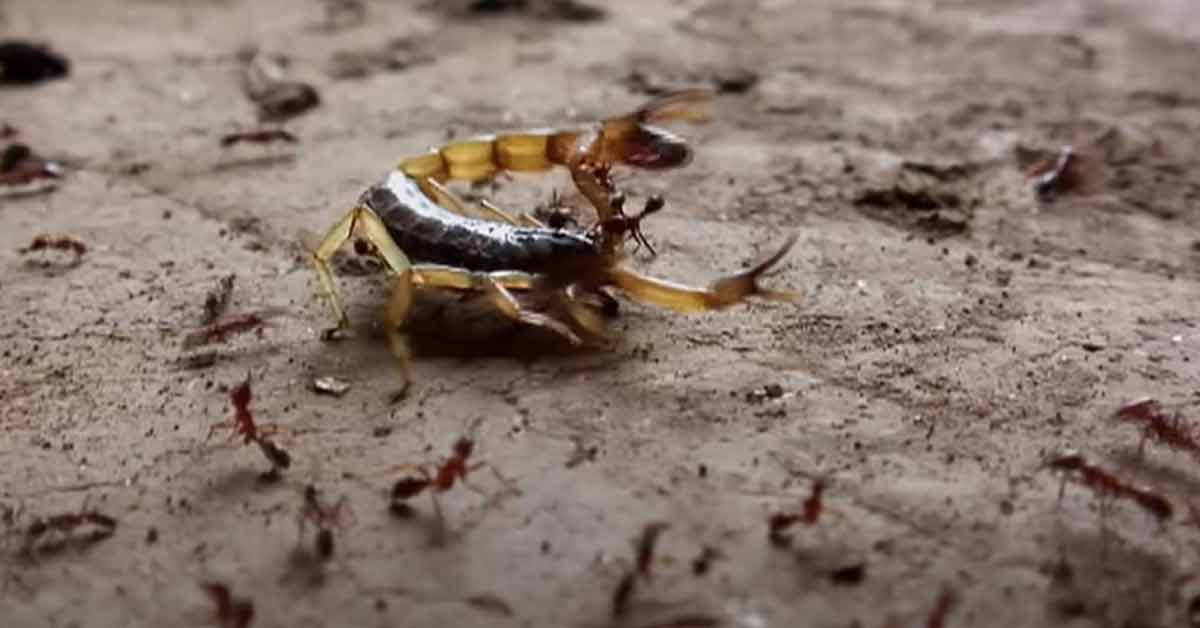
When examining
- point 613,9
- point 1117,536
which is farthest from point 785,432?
point 613,9

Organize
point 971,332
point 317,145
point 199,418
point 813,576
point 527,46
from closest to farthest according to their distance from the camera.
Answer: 1. point 813,576
2. point 199,418
3. point 971,332
4. point 317,145
5. point 527,46

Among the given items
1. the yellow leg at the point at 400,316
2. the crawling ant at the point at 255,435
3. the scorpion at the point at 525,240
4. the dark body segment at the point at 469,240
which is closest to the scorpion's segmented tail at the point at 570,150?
the scorpion at the point at 525,240

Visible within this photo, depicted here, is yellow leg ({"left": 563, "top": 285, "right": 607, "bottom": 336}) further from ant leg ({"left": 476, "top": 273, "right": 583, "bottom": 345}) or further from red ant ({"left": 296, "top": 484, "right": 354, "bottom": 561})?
red ant ({"left": 296, "top": 484, "right": 354, "bottom": 561})

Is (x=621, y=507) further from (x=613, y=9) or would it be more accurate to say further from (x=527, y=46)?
(x=613, y=9)

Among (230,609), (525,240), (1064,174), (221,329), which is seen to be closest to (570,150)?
(525,240)

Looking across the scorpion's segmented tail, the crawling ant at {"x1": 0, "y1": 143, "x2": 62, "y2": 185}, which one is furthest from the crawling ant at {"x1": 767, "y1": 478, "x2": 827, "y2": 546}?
the crawling ant at {"x1": 0, "y1": 143, "x2": 62, "y2": 185}

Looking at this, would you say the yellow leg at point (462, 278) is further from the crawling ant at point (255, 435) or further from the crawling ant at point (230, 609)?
the crawling ant at point (230, 609)
